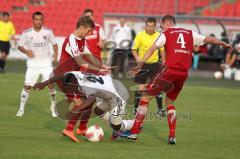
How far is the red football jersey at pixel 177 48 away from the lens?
1258 centimetres

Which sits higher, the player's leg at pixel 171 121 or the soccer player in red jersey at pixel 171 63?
the soccer player in red jersey at pixel 171 63

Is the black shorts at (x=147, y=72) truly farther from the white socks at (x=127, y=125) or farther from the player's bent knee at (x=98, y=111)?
the white socks at (x=127, y=125)

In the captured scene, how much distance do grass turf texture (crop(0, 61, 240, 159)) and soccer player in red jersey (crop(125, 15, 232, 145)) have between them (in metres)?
0.43

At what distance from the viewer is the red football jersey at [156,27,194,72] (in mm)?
12578

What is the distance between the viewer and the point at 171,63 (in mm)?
12641

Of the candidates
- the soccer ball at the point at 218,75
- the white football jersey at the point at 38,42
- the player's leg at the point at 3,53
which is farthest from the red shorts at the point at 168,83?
the soccer ball at the point at 218,75

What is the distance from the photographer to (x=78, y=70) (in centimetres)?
1385

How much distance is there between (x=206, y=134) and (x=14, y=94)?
8.93m

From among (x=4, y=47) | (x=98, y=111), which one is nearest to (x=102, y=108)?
(x=98, y=111)

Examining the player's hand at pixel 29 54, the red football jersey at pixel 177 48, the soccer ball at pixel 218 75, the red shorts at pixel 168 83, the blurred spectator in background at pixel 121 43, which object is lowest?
the soccer ball at pixel 218 75

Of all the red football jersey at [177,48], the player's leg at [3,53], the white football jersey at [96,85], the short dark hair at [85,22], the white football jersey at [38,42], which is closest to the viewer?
the white football jersey at [96,85]

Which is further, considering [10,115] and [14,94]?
[14,94]

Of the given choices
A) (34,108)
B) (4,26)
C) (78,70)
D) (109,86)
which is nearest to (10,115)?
(34,108)

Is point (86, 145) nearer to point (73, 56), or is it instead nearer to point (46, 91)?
point (73, 56)
